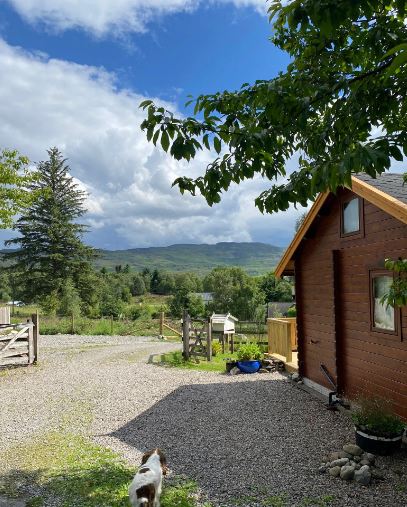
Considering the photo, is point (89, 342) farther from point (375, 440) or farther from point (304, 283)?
point (375, 440)

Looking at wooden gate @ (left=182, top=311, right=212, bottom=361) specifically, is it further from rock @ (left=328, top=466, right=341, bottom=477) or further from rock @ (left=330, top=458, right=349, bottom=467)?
rock @ (left=328, top=466, right=341, bottom=477)

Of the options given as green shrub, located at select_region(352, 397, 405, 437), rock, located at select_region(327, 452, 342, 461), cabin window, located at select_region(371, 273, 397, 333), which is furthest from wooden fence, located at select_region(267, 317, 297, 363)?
rock, located at select_region(327, 452, 342, 461)

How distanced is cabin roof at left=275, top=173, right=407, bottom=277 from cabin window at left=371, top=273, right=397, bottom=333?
1.49 meters

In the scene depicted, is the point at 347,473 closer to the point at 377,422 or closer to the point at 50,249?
the point at 377,422

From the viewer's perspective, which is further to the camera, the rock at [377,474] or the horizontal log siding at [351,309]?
the horizontal log siding at [351,309]

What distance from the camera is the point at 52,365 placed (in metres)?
16.6

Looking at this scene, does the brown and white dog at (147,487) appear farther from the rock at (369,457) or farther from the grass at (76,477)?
the rock at (369,457)

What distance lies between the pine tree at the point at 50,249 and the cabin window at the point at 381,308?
117 ft

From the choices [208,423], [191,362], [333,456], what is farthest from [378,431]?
[191,362]

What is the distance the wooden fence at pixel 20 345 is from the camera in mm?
15219

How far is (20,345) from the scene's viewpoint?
51.9 feet

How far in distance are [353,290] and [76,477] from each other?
641 centimetres

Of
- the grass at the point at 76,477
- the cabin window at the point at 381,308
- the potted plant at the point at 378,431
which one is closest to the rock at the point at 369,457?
the potted plant at the point at 378,431

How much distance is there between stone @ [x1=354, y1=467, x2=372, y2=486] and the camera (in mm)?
5988
